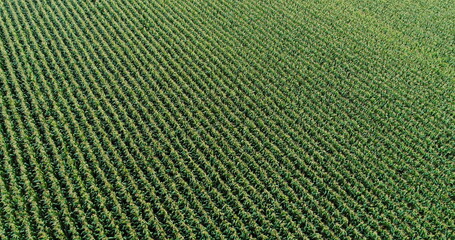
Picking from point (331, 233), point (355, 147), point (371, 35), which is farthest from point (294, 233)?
point (371, 35)

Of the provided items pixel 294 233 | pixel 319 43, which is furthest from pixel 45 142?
pixel 319 43

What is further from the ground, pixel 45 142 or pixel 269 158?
pixel 269 158

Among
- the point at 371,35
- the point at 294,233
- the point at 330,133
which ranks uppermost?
the point at 371,35

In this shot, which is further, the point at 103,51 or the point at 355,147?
the point at 103,51

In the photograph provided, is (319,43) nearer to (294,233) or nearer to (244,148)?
(244,148)

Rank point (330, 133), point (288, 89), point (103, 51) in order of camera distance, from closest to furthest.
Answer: point (330, 133) < point (288, 89) < point (103, 51)

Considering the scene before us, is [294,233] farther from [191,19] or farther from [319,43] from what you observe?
[191,19]

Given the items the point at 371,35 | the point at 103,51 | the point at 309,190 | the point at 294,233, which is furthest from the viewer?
the point at 371,35
